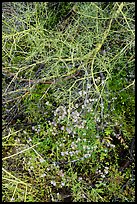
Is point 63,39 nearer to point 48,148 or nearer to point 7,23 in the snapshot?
point 7,23

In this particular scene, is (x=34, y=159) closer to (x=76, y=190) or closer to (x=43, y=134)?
(x=43, y=134)

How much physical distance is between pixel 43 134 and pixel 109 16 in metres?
0.90

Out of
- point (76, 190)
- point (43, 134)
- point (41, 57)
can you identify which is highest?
point (41, 57)

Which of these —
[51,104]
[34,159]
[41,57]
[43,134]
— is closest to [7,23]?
[41,57]

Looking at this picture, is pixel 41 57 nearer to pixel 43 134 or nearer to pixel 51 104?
pixel 51 104

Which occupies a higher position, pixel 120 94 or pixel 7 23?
pixel 7 23

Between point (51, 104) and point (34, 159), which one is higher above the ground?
point (51, 104)

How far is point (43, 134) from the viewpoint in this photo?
2334 millimetres

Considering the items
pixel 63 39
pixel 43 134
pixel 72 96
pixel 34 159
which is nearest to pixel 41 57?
pixel 63 39

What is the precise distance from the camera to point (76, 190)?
7.30 ft

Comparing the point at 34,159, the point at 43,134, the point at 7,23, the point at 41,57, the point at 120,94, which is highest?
the point at 7,23

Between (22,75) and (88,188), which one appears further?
(22,75)

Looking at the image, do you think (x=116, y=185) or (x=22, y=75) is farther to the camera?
(x=22, y=75)

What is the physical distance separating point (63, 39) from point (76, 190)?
1.00m
